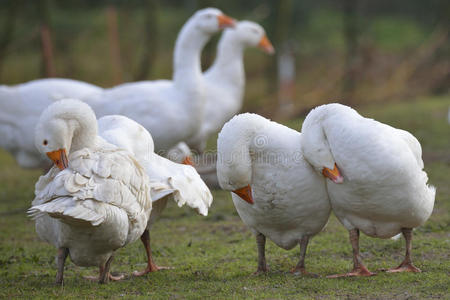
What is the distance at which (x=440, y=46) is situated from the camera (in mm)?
19391

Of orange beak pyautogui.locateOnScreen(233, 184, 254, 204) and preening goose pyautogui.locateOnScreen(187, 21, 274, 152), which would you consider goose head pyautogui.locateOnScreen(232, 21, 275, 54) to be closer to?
preening goose pyautogui.locateOnScreen(187, 21, 274, 152)

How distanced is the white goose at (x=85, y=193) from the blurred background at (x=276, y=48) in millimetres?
9431

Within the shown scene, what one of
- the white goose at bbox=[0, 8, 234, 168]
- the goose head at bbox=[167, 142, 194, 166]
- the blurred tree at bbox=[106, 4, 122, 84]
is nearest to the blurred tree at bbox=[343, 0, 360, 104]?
the blurred tree at bbox=[106, 4, 122, 84]

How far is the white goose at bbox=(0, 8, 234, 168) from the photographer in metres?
9.72

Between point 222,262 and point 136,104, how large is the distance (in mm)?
3752

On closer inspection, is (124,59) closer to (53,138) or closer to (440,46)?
(440,46)

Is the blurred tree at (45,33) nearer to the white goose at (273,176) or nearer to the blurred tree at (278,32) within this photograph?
the blurred tree at (278,32)

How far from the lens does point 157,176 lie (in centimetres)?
623

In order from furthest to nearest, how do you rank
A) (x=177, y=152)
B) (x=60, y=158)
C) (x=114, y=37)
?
1. (x=114, y=37)
2. (x=177, y=152)
3. (x=60, y=158)

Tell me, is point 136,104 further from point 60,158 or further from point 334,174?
point 334,174

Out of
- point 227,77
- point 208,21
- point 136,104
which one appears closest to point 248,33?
point 227,77

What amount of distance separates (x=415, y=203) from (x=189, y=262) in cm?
238

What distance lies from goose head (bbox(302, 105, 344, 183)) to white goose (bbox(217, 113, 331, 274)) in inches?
4.5

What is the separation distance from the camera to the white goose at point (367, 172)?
17.5 ft
